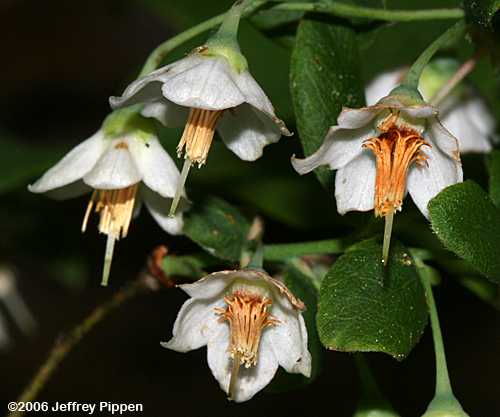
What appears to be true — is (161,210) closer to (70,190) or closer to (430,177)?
(70,190)

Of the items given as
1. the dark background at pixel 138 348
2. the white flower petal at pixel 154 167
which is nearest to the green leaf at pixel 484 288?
the white flower petal at pixel 154 167

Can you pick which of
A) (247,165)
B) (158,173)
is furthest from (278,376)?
(247,165)

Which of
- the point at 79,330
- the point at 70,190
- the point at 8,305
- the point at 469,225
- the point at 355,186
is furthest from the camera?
the point at 8,305

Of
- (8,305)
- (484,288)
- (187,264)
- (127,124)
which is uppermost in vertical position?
(127,124)

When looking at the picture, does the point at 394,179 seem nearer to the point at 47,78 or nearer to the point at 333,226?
the point at 333,226

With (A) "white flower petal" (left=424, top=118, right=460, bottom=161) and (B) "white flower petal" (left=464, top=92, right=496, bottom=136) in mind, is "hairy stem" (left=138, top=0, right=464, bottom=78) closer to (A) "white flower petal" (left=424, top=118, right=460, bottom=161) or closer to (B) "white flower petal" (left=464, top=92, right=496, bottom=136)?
(A) "white flower petal" (left=424, top=118, right=460, bottom=161)

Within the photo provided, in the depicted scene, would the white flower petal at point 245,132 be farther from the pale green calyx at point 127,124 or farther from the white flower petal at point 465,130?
the white flower petal at point 465,130

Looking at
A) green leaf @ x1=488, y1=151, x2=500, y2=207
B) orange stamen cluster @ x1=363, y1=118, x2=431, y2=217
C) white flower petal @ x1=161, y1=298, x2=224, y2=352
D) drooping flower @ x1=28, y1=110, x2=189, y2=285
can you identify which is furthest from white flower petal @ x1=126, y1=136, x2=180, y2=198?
green leaf @ x1=488, y1=151, x2=500, y2=207

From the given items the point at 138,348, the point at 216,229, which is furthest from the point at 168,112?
the point at 138,348
